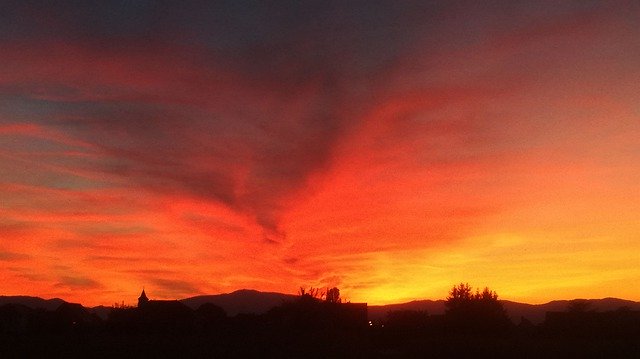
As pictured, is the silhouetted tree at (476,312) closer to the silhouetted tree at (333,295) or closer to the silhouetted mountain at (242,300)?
the silhouetted tree at (333,295)

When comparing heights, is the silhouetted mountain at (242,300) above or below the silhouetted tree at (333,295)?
above

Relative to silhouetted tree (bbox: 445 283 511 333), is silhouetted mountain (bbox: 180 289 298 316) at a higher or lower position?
higher

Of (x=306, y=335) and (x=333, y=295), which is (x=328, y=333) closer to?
(x=306, y=335)

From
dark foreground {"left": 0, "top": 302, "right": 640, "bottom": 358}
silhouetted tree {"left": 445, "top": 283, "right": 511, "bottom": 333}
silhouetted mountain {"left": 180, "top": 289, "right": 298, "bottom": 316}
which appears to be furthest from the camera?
silhouetted mountain {"left": 180, "top": 289, "right": 298, "bottom": 316}

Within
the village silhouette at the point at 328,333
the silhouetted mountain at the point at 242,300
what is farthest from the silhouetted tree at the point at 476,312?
the silhouetted mountain at the point at 242,300

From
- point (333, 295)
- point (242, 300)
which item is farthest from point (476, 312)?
point (242, 300)

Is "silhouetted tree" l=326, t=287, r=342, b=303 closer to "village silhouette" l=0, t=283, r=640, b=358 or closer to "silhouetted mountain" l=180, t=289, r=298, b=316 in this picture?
"village silhouette" l=0, t=283, r=640, b=358

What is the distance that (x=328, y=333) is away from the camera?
4775 centimetres

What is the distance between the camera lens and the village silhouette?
36750 mm

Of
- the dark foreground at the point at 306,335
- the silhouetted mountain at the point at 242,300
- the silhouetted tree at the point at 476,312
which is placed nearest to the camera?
the dark foreground at the point at 306,335

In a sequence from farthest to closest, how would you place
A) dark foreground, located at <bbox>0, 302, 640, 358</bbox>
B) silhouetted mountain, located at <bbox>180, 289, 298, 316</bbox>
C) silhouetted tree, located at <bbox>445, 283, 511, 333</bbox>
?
silhouetted mountain, located at <bbox>180, 289, 298, 316</bbox>, silhouetted tree, located at <bbox>445, 283, 511, 333</bbox>, dark foreground, located at <bbox>0, 302, 640, 358</bbox>

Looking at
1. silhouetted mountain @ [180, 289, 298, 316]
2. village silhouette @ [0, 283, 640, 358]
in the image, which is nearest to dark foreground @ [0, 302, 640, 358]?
village silhouette @ [0, 283, 640, 358]

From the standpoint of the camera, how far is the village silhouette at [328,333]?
3675cm

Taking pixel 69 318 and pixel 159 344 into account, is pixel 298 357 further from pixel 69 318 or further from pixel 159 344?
pixel 69 318
